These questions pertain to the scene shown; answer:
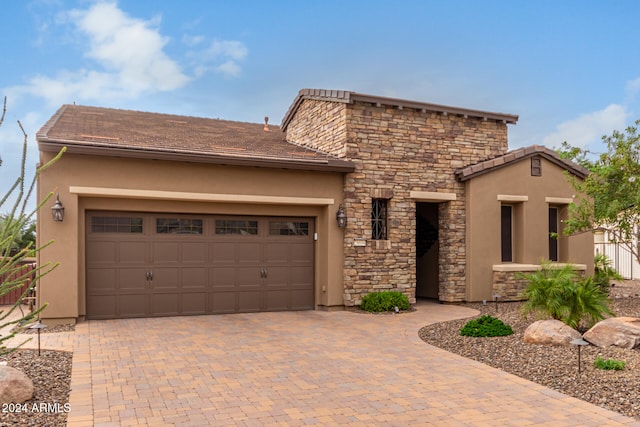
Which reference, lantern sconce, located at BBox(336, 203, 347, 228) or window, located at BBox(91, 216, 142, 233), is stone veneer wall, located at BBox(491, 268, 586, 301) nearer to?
lantern sconce, located at BBox(336, 203, 347, 228)

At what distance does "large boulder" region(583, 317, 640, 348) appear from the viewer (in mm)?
8133

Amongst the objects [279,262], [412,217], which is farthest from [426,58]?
[279,262]

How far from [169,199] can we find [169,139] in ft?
6.14

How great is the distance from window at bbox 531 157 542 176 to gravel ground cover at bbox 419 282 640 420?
211 inches

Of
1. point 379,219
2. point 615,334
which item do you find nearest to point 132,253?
point 379,219

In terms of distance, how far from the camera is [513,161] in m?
14.4

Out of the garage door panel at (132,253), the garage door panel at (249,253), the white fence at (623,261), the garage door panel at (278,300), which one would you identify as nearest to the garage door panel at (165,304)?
the garage door panel at (132,253)

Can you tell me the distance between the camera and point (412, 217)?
13625 millimetres

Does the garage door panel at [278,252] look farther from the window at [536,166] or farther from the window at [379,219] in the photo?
the window at [536,166]

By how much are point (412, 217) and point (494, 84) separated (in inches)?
367

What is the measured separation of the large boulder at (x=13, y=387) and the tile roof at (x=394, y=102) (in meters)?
9.39

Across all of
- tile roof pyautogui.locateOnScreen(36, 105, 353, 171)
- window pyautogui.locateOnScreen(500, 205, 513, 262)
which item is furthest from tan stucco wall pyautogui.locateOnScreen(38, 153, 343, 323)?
window pyautogui.locateOnScreen(500, 205, 513, 262)

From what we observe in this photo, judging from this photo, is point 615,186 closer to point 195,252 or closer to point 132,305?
point 195,252

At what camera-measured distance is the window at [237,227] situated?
12241 millimetres
